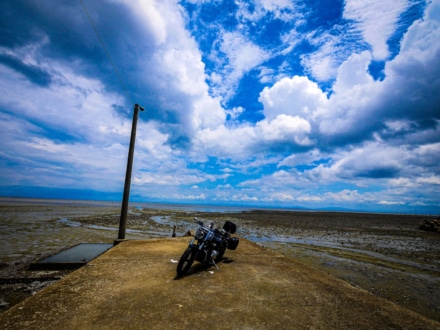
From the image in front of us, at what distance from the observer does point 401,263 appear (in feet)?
32.0

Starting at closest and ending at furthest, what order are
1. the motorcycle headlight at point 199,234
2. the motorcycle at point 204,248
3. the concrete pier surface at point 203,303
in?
the concrete pier surface at point 203,303 < the motorcycle at point 204,248 < the motorcycle headlight at point 199,234

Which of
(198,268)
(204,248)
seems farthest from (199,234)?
(198,268)

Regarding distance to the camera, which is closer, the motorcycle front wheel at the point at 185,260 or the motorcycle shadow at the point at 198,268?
the motorcycle front wheel at the point at 185,260

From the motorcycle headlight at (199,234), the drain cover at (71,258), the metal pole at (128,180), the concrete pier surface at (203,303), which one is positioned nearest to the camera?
the concrete pier surface at (203,303)

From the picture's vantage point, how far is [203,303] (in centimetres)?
329

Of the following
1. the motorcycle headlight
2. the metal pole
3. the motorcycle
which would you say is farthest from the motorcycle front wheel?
the metal pole

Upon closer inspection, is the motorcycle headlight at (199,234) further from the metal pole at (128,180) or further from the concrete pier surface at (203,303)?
the metal pole at (128,180)

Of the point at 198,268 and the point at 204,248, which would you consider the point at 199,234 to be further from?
the point at 198,268

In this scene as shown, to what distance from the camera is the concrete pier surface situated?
2.74m

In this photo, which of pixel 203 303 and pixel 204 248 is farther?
pixel 204 248

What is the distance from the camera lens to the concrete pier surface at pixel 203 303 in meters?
2.74

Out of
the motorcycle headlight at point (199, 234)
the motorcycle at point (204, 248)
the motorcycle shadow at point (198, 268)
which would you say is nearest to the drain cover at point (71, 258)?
the motorcycle shadow at point (198, 268)

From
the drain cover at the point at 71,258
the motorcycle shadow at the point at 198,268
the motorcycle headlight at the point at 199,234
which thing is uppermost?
the motorcycle headlight at the point at 199,234

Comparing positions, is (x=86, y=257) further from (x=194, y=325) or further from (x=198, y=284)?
(x=194, y=325)
